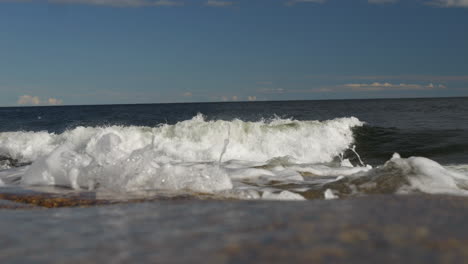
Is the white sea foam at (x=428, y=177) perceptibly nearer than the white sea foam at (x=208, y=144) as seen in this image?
Yes

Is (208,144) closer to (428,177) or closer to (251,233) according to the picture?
(428,177)

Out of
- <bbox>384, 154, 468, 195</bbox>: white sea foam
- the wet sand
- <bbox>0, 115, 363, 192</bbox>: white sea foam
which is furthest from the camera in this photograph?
<bbox>0, 115, 363, 192</bbox>: white sea foam

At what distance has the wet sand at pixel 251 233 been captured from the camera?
4.89ft

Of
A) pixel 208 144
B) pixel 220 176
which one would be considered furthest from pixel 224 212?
pixel 208 144

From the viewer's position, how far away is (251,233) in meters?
1.83

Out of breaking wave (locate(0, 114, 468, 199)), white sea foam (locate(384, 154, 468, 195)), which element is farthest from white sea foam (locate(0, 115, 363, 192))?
white sea foam (locate(384, 154, 468, 195))

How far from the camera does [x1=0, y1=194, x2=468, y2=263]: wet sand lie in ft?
4.89

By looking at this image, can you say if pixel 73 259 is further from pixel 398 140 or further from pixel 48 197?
pixel 398 140

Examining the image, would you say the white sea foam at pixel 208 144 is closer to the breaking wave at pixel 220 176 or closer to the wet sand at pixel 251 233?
the breaking wave at pixel 220 176

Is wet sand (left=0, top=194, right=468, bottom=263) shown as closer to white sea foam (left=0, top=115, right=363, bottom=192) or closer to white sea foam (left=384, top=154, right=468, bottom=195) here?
white sea foam (left=384, top=154, right=468, bottom=195)

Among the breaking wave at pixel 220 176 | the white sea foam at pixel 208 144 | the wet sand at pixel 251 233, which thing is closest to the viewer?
the wet sand at pixel 251 233

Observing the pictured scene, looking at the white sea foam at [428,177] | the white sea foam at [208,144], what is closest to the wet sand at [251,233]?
the white sea foam at [428,177]

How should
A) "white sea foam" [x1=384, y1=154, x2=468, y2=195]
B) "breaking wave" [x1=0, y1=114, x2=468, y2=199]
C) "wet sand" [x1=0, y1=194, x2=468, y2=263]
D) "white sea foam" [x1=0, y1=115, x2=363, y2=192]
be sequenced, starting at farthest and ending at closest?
"white sea foam" [x1=0, y1=115, x2=363, y2=192], "breaking wave" [x1=0, y1=114, x2=468, y2=199], "white sea foam" [x1=384, y1=154, x2=468, y2=195], "wet sand" [x1=0, y1=194, x2=468, y2=263]

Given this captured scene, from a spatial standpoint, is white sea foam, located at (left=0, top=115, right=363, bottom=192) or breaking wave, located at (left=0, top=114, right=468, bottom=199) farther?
white sea foam, located at (left=0, top=115, right=363, bottom=192)
